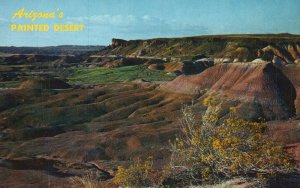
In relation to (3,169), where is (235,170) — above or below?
above

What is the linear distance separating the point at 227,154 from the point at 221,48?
12997cm

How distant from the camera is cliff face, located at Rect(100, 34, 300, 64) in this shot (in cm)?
11750

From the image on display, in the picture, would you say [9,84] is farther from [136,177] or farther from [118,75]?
[136,177]

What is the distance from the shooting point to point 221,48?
→ 14338 centimetres

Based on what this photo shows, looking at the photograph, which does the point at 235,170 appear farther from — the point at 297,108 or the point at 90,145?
the point at 297,108

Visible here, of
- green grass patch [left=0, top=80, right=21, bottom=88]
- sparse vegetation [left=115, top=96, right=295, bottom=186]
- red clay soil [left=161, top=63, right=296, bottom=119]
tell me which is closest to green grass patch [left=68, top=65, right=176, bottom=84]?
green grass patch [left=0, top=80, right=21, bottom=88]

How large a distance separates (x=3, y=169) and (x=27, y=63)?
131m

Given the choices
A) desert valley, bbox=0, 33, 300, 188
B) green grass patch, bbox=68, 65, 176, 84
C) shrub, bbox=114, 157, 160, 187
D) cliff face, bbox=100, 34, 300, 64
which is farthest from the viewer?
cliff face, bbox=100, 34, 300, 64

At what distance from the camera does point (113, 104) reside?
191 ft

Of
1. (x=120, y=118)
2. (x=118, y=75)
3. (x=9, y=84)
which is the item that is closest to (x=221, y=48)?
(x=118, y=75)

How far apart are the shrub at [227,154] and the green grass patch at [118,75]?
247 feet

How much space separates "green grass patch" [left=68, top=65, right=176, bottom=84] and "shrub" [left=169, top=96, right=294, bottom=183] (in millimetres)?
75155

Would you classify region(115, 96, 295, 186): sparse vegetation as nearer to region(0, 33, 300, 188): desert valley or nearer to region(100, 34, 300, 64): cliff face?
region(0, 33, 300, 188): desert valley

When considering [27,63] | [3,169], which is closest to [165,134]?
[3,169]
